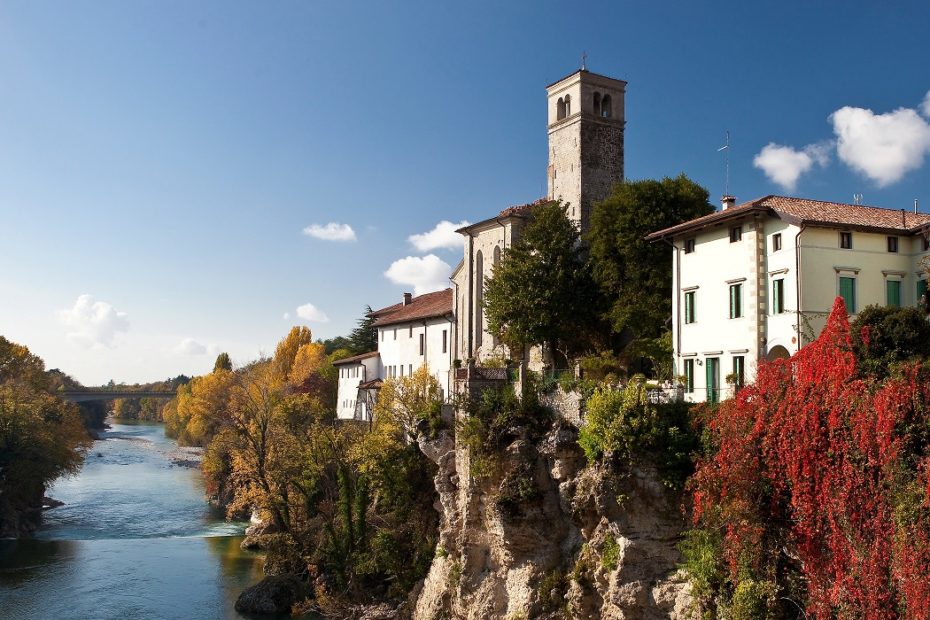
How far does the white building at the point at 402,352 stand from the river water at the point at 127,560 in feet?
40.8

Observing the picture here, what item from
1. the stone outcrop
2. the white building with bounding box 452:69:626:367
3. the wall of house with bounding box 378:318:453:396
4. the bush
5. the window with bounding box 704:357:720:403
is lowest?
the stone outcrop

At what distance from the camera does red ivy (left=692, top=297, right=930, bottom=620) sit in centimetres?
1775

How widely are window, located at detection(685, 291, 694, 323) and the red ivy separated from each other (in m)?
6.44

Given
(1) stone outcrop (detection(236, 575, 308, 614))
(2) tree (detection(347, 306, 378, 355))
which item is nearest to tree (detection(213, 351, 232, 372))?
(2) tree (detection(347, 306, 378, 355))

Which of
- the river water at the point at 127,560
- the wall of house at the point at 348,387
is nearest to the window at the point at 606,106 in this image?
the wall of house at the point at 348,387

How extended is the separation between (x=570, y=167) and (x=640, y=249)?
10.8m

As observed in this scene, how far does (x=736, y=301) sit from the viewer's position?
27.2 meters

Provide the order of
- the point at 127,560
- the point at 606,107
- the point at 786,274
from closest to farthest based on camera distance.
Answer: the point at 786,274 < the point at 127,560 < the point at 606,107

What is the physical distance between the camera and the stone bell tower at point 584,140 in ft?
142

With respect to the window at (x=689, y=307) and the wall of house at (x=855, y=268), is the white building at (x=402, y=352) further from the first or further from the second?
the wall of house at (x=855, y=268)

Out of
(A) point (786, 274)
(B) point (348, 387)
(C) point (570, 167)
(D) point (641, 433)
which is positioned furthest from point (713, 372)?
(B) point (348, 387)

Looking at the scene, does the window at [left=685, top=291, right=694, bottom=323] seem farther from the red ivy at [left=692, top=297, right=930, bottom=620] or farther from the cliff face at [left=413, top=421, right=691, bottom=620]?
the red ivy at [left=692, top=297, right=930, bottom=620]

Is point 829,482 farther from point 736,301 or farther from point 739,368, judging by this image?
point 736,301

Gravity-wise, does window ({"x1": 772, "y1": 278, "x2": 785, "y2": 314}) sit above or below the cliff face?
above
